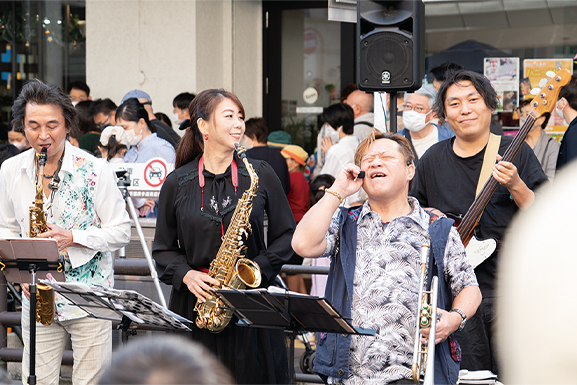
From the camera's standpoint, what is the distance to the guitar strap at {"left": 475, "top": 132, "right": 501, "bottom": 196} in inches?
162

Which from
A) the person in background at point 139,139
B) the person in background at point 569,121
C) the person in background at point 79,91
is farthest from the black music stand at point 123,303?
the person in background at point 79,91

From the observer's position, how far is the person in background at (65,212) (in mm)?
4102

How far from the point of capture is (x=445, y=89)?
432cm

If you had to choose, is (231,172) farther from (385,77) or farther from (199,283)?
(385,77)

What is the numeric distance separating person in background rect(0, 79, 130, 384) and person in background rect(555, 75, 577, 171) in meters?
3.47

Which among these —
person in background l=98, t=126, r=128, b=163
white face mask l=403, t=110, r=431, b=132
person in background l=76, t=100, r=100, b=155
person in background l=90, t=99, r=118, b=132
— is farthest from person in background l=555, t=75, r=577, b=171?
person in background l=90, t=99, r=118, b=132

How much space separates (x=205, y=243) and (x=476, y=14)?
258 inches

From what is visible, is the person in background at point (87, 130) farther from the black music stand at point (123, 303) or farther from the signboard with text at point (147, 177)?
the black music stand at point (123, 303)

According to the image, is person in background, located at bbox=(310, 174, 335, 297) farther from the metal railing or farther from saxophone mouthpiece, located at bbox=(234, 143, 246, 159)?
saxophone mouthpiece, located at bbox=(234, 143, 246, 159)

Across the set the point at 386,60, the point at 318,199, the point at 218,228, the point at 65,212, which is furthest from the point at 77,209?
the point at 318,199

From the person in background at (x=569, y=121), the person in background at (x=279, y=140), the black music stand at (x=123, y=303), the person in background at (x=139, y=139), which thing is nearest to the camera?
the black music stand at (x=123, y=303)

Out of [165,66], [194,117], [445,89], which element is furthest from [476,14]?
[194,117]

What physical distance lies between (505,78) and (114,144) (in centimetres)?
498

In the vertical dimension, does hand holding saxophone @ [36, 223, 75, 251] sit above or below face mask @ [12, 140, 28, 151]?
below
